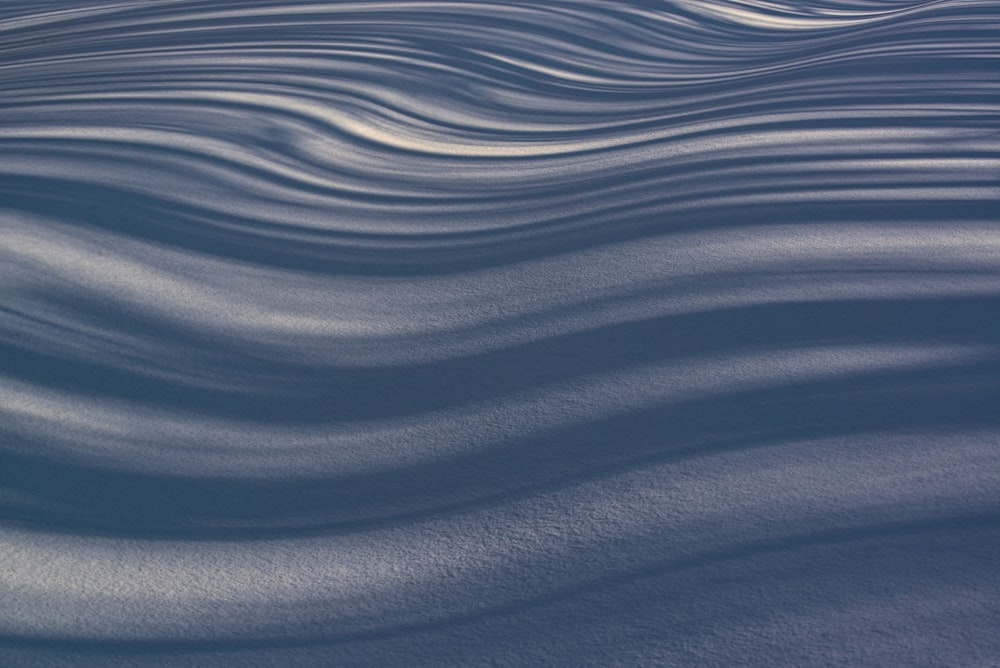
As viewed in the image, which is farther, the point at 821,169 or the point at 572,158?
the point at 572,158

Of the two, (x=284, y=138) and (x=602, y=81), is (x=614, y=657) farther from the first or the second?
(x=602, y=81)

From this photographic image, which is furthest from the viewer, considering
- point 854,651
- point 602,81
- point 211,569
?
point 602,81

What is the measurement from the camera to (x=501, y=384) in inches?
119

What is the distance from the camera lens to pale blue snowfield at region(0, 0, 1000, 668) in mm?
2051

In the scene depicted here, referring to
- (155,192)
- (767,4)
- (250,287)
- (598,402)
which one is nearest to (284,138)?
(155,192)

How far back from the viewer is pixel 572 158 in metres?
5.44

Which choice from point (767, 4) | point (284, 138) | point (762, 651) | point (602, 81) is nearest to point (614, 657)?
point (762, 651)

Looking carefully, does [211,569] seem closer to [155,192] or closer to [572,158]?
[155,192]

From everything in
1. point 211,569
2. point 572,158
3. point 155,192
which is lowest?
point 211,569

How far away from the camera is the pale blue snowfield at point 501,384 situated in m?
2.05

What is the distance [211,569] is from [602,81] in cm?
593

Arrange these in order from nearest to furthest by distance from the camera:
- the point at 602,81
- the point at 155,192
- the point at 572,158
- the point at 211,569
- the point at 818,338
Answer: the point at 211,569 < the point at 818,338 < the point at 155,192 < the point at 572,158 < the point at 602,81

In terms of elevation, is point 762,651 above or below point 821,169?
below

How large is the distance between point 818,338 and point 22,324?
2.23 m
